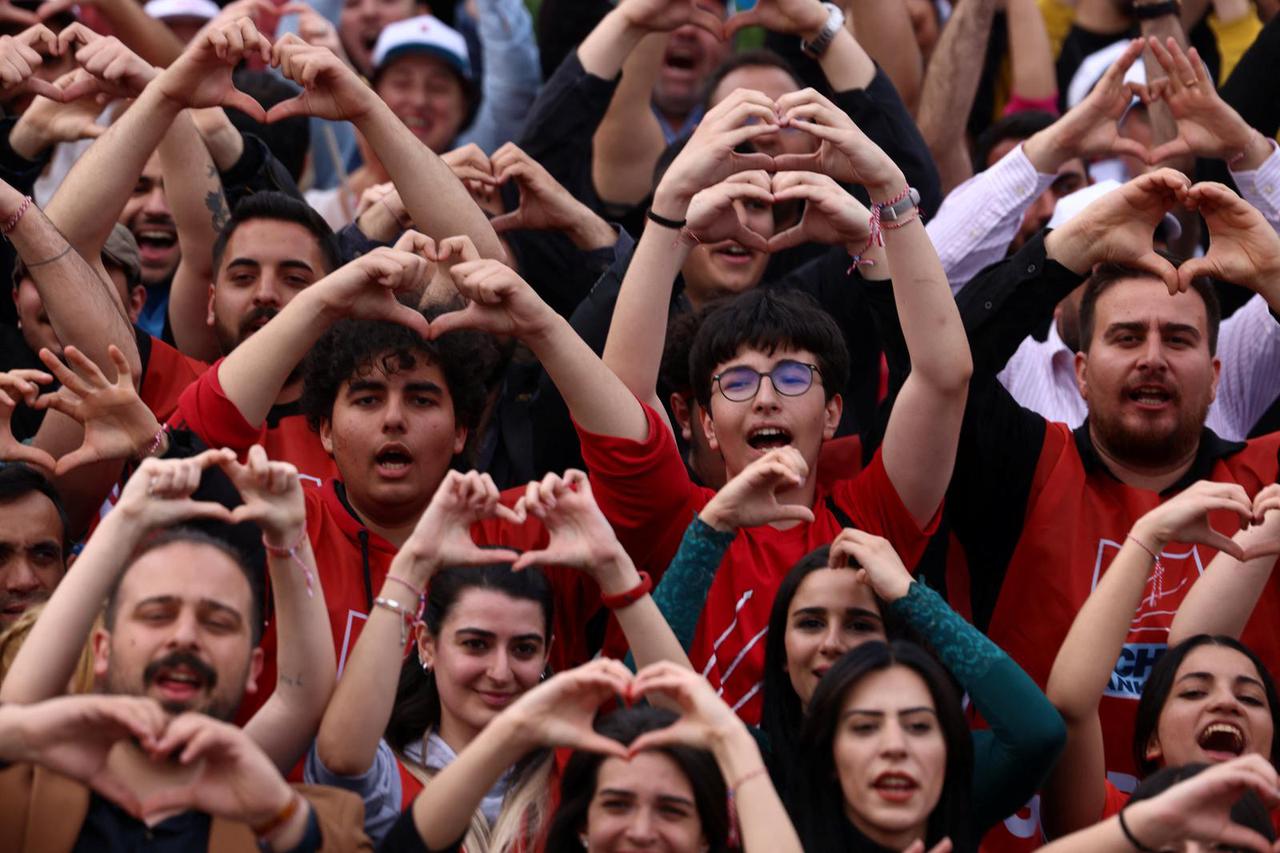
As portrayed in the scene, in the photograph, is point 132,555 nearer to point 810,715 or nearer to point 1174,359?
point 810,715

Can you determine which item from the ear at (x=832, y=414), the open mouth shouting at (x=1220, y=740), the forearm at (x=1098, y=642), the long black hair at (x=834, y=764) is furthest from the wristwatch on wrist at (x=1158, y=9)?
the long black hair at (x=834, y=764)

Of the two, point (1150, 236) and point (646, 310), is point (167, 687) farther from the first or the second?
point (1150, 236)

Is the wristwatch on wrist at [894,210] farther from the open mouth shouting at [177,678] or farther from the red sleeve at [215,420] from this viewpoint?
the open mouth shouting at [177,678]

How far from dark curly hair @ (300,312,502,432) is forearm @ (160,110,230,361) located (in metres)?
0.96

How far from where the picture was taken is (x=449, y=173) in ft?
18.7

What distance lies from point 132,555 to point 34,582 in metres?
0.84

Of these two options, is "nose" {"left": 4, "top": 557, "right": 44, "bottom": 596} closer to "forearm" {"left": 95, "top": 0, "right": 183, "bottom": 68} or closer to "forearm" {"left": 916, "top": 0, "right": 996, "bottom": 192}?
"forearm" {"left": 95, "top": 0, "right": 183, "bottom": 68}

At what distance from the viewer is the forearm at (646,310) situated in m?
5.20

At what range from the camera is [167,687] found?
4043mm

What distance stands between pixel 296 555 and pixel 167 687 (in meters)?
0.42

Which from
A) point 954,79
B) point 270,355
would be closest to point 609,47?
point 954,79

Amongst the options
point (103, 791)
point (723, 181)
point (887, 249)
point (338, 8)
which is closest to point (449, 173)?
point (723, 181)

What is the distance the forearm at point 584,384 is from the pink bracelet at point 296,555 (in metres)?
0.87

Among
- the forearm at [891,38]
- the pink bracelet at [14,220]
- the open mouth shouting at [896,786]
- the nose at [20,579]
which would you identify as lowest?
the open mouth shouting at [896,786]
